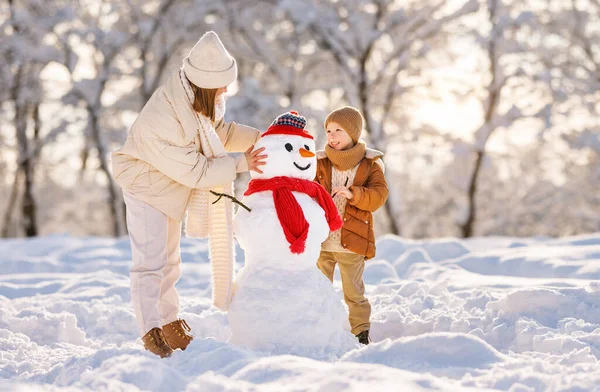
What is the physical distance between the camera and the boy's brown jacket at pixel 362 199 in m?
4.20

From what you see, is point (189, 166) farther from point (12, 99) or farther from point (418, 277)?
point (12, 99)

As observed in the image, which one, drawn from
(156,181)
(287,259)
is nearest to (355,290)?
(287,259)

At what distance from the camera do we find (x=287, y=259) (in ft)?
12.1

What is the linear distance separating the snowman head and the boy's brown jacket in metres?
0.44

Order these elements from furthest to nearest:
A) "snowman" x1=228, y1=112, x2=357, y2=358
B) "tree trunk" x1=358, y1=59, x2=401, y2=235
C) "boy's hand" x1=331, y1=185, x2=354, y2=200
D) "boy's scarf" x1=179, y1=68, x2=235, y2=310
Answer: "tree trunk" x1=358, y1=59, x2=401, y2=235 < "boy's hand" x1=331, y1=185, x2=354, y2=200 < "boy's scarf" x1=179, y1=68, x2=235, y2=310 < "snowman" x1=228, y1=112, x2=357, y2=358

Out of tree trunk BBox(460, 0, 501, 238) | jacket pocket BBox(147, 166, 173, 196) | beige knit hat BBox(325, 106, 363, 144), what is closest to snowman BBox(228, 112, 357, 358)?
beige knit hat BBox(325, 106, 363, 144)

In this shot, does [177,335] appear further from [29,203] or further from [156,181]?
[29,203]

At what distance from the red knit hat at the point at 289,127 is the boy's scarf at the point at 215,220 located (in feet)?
1.01

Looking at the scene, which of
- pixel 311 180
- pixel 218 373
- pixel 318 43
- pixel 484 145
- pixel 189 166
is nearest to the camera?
pixel 218 373

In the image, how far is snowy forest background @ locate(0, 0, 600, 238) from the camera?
480 inches

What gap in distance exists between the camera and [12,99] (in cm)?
1500

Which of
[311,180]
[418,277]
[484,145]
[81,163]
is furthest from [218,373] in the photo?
[81,163]

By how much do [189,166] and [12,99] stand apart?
12.8 metres

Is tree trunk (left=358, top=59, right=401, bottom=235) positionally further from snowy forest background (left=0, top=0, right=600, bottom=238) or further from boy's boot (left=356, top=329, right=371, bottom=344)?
boy's boot (left=356, top=329, right=371, bottom=344)
